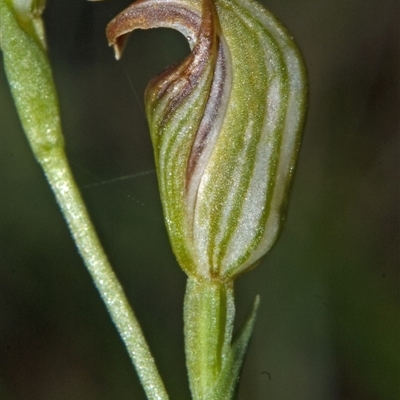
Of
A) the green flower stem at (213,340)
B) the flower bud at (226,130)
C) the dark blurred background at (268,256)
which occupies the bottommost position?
the dark blurred background at (268,256)

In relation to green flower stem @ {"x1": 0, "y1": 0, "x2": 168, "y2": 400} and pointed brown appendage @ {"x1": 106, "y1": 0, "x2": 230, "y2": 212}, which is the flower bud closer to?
pointed brown appendage @ {"x1": 106, "y1": 0, "x2": 230, "y2": 212}

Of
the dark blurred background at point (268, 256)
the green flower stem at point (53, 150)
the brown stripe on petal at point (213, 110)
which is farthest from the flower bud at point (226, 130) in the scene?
the dark blurred background at point (268, 256)

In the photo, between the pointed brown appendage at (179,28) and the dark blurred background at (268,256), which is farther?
the dark blurred background at (268,256)

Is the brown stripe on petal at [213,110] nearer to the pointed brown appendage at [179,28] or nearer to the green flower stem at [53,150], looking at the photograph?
the pointed brown appendage at [179,28]

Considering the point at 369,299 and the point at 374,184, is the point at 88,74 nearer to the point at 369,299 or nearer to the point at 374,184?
the point at 374,184

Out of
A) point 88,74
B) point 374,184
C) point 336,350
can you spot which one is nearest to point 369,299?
point 336,350

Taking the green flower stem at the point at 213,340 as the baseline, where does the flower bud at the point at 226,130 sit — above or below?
above

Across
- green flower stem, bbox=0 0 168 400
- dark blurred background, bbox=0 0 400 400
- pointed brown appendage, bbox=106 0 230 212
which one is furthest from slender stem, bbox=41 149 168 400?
dark blurred background, bbox=0 0 400 400
